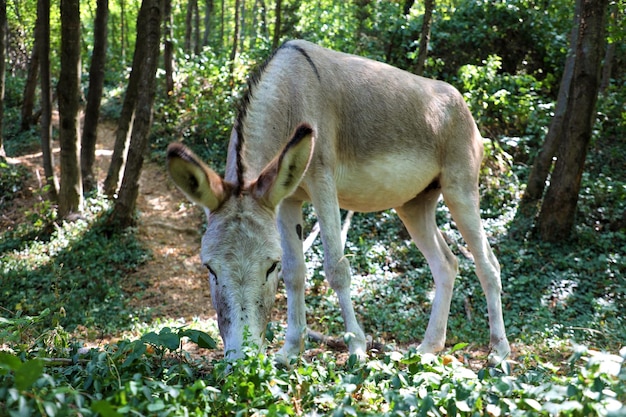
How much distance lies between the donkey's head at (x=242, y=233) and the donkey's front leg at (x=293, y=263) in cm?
133

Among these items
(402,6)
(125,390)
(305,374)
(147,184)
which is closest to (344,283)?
(305,374)

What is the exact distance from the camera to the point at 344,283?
512cm

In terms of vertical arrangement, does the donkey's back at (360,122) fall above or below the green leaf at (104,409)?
above

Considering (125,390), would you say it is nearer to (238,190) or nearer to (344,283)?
(238,190)

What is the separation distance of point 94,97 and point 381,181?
868 centimetres

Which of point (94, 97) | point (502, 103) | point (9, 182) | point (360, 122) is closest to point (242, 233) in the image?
point (360, 122)

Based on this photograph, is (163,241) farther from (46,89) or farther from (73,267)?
(46,89)

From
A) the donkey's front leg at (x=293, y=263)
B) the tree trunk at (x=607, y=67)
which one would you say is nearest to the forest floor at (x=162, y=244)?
the donkey's front leg at (x=293, y=263)

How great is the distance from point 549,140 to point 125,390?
10.7 metres

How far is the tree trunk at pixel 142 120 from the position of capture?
10.2 meters

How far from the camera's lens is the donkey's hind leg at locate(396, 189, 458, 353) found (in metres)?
6.53

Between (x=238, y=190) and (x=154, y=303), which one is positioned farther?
(x=154, y=303)

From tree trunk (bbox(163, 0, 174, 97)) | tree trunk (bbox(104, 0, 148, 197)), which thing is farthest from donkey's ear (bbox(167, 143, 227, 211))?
tree trunk (bbox(163, 0, 174, 97))

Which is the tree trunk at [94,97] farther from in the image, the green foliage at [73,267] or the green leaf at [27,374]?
the green leaf at [27,374]
